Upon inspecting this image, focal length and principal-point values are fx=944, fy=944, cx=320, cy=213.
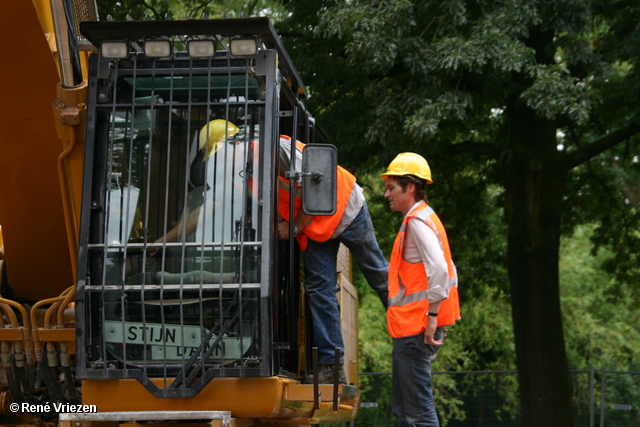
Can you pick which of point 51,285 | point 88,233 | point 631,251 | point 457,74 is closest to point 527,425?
point 631,251

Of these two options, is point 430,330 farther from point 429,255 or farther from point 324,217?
point 324,217

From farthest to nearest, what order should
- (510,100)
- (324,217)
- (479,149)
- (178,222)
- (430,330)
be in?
(479,149) → (510,100) → (324,217) → (430,330) → (178,222)

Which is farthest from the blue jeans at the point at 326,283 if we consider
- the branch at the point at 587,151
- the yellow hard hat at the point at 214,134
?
the branch at the point at 587,151

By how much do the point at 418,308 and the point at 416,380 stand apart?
0.40m

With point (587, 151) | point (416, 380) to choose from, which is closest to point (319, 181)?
point (416, 380)

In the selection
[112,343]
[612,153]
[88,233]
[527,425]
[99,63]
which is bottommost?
[527,425]

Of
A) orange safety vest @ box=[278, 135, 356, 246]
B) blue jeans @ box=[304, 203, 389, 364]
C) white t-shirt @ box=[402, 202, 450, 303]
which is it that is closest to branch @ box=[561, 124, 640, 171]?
blue jeans @ box=[304, 203, 389, 364]

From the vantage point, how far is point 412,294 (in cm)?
532

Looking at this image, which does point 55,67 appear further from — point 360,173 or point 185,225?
point 360,173

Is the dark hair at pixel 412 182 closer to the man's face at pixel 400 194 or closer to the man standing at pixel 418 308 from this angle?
the man's face at pixel 400 194

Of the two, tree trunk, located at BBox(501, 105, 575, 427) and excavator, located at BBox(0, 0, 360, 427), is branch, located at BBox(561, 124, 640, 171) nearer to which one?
tree trunk, located at BBox(501, 105, 575, 427)

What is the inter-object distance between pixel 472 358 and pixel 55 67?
929 inches

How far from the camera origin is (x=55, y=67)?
5227mm

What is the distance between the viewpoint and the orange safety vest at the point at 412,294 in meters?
5.27
